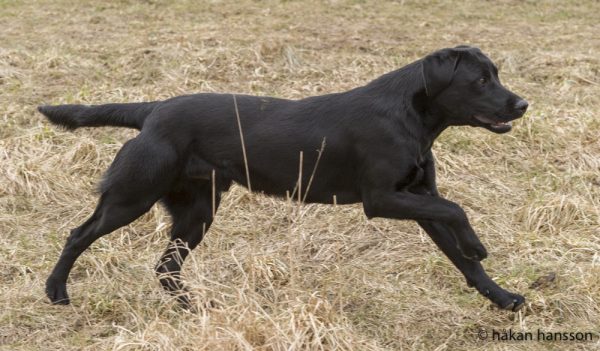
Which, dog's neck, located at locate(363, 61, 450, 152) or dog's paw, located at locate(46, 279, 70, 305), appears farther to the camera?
dog's paw, located at locate(46, 279, 70, 305)

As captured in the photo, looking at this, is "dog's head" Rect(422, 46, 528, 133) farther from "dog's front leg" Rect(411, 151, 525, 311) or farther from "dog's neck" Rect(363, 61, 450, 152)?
"dog's front leg" Rect(411, 151, 525, 311)

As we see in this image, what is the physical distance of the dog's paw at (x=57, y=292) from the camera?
4738 mm

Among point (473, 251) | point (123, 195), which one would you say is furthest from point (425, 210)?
point (123, 195)

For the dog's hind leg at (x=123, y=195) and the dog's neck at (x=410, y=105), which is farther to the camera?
the dog's hind leg at (x=123, y=195)

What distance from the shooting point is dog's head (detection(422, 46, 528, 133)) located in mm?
4414

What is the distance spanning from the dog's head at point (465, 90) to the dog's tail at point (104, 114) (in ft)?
4.70

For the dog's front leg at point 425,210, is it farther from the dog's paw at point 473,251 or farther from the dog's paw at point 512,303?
the dog's paw at point 512,303

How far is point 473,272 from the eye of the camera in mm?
4562

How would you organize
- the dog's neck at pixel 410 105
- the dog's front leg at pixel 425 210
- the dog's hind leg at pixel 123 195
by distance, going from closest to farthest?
the dog's front leg at pixel 425 210 → the dog's neck at pixel 410 105 → the dog's hind leg at pixel 123 195

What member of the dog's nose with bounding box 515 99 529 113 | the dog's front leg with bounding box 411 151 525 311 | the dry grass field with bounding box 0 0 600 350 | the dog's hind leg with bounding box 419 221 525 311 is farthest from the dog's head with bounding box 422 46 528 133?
the dry grass field with bounding box 0 0 600 350

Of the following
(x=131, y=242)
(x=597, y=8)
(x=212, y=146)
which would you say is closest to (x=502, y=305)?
(x=212, y=146)

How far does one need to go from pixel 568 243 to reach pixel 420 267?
0.95 m

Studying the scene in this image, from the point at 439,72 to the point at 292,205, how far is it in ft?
5.69

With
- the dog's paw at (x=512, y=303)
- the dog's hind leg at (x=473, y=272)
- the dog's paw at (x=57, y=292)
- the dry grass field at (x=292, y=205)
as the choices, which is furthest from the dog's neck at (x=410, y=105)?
the dog's paw at (x=57, y=292)
